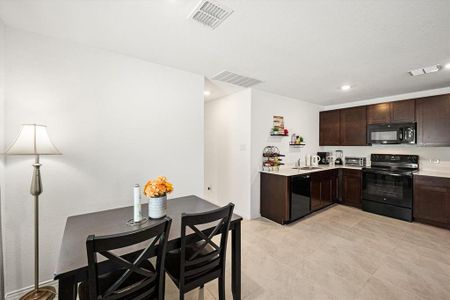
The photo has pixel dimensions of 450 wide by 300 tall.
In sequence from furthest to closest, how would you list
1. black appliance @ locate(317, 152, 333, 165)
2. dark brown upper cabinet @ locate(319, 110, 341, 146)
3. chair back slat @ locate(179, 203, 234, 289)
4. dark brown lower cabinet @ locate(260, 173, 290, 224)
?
black appliance @ locate(317, 152, 333, 165), dark brown upper cabinet @ locate(319, 110, 341, 146), dark brown lower cabinet @ locate(260, 173, 290, 224), chair back slat @ locate(179, 203, 234, 289)

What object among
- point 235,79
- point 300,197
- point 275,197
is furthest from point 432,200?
point 235,79

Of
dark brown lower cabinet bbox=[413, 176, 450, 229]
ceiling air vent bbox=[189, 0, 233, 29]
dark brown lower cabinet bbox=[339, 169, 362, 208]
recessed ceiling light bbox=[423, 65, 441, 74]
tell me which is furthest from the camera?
dark brown lower cabinet bbox=[339, 169, 362, 208]

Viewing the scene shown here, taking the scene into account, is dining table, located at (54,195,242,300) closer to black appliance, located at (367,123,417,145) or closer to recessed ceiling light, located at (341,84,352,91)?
recessed ceiling light, located at (341,84,352,91)

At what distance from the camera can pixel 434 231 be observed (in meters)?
3.06

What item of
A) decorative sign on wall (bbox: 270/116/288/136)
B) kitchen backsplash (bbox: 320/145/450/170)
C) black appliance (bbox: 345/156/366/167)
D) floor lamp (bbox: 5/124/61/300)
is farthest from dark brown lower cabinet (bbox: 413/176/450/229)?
floor lamp (bbox: 5/124/61/300)

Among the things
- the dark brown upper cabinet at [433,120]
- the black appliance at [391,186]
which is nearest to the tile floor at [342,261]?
the black appliance at [391,186]

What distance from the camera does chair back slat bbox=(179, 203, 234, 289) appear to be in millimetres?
1280

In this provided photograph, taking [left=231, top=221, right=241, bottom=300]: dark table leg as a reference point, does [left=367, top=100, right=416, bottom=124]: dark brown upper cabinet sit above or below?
above

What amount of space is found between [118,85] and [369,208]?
4.98 m

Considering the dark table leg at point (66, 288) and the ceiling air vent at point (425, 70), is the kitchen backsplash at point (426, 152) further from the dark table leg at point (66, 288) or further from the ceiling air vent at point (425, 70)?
the dark table leg at point (66, 288)

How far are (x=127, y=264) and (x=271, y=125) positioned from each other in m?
3.42

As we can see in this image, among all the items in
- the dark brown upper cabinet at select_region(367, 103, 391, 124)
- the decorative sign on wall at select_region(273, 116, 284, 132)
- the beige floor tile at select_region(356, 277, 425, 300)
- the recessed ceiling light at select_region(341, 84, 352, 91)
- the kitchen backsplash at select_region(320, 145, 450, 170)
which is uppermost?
the recessed ceiling light at select_region(341, 84, 352, 91)

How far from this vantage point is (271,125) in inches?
153

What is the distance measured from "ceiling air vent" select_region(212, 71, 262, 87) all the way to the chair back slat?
212cm
